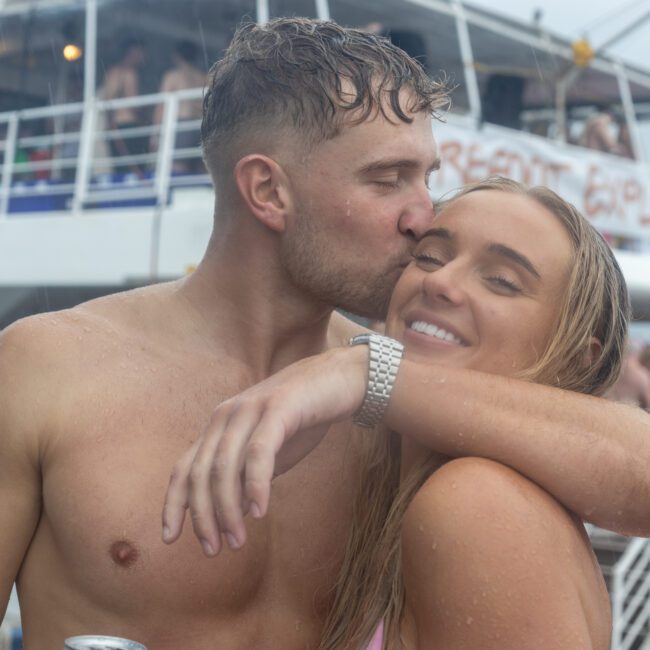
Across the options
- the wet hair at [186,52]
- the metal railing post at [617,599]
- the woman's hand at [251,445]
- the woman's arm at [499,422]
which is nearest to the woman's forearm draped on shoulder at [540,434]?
the woman's arm at [499,422]

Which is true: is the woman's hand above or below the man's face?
below

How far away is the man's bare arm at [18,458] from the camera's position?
7.55 feet

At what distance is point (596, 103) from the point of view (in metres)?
15.5

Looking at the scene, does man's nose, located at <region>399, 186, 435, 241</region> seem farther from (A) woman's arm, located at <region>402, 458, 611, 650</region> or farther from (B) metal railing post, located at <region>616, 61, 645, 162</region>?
(B) metal railing post, located at <region>616, 61, 645, 162</region>

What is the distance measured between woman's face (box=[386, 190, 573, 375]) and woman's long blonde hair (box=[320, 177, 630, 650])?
3cm

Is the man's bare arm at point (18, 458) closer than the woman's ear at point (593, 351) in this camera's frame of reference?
No

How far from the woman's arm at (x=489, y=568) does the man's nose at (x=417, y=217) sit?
787 millimetres

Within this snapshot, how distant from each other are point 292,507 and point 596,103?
1396 cm

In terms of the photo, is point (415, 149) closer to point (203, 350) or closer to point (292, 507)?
point (203, 350)

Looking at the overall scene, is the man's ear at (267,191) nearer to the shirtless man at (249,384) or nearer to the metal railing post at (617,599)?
the shirtless man at (249,384)

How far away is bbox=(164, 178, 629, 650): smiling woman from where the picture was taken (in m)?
1.74

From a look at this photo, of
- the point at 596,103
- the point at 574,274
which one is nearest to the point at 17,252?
the point at 596,103

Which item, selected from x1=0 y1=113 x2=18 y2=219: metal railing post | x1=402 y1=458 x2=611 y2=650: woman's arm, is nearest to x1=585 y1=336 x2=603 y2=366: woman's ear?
x1=402 y1=458 x2=611 y2=650: woman's arm

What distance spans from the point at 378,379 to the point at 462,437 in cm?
18
